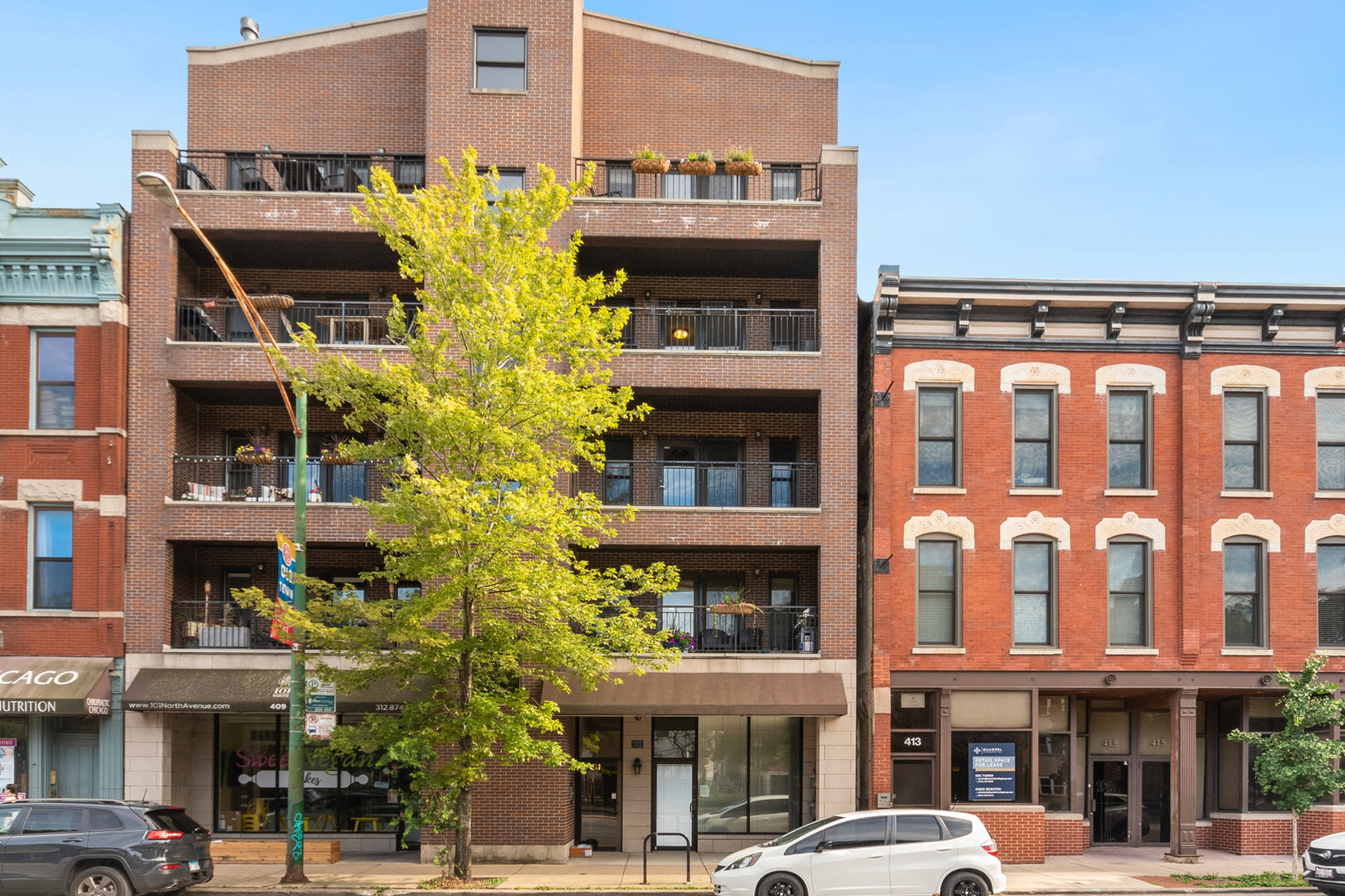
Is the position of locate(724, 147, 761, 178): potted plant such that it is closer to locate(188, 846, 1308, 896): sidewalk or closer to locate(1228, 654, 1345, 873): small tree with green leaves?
locate(188, 846, 1308, 896): sidewalk

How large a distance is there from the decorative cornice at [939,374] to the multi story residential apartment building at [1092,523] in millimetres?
53

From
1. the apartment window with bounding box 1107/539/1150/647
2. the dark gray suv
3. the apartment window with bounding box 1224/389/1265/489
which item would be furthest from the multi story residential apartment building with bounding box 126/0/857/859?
the apartment window with bounding box 1224/389/1265/489

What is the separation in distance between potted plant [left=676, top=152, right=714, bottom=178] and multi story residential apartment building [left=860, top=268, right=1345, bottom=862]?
14.8 ft

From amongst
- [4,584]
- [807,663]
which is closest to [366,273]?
[4,584]

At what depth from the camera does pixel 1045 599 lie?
21484 mm

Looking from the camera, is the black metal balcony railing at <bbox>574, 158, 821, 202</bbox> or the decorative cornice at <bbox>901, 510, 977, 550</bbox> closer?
the decorative cornice at <bbox>901, 510, 977, 550</bbox>

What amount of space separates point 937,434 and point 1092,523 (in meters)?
3.72

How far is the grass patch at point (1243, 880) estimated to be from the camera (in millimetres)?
17828

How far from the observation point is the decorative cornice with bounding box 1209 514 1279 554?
21.4 metres

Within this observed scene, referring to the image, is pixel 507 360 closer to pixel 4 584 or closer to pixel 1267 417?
pixel 4 584

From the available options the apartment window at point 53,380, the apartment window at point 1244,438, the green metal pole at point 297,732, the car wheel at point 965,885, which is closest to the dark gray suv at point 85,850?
the green metal pole at point 297,732

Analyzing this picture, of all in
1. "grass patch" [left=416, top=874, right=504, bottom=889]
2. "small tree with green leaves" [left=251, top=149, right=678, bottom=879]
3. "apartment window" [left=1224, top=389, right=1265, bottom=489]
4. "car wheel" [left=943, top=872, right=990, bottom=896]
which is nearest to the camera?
"car wheel" [left=943, top=872, right=990, bottom=896]

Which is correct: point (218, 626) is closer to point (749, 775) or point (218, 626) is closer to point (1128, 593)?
point (749, 775)

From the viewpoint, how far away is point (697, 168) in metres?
22.0
